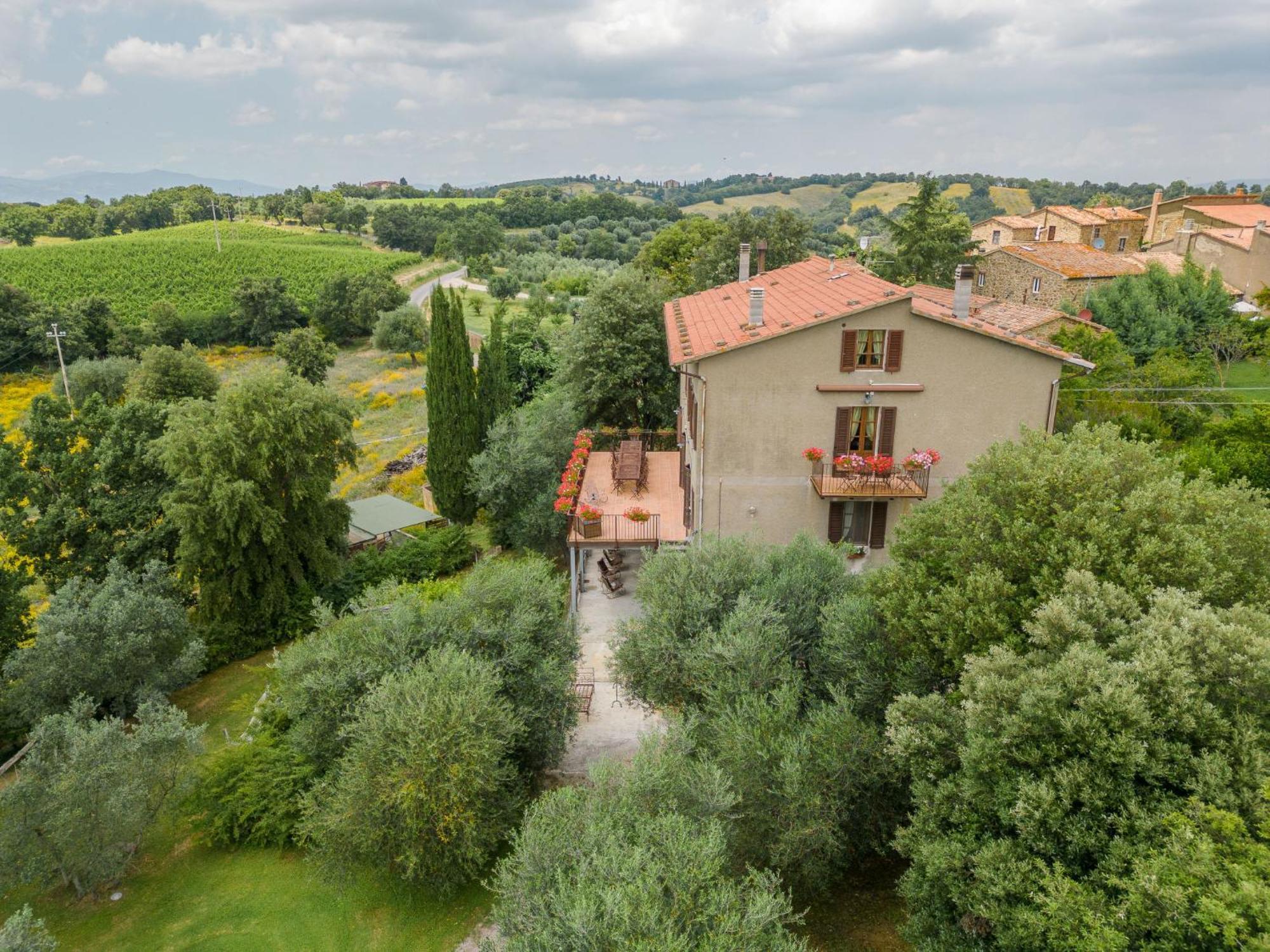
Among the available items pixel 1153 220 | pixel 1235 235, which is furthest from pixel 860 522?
pixel 1153 220

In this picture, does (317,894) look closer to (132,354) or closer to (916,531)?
(916,531)

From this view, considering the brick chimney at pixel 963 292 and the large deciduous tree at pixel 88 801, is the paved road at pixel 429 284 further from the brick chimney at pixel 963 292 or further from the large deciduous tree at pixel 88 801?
the large deciduous tree at pixel 88 801

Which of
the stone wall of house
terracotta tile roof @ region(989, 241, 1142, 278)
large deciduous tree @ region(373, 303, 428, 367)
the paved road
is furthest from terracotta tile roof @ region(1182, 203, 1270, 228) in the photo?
the paved road

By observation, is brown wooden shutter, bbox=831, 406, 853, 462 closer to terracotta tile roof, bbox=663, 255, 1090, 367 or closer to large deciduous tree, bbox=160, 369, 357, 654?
terracotta tile roof, bbox=663, 255, 1090, 367

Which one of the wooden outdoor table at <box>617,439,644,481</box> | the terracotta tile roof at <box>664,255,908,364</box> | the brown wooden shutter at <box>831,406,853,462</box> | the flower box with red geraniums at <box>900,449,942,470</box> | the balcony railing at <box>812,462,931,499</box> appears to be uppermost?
the terracotta tile roof at <box>664,255,908,364</box>

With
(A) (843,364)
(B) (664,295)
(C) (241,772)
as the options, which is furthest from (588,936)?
(B) (664,295)

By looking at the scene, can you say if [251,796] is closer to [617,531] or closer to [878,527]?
[617,531]
